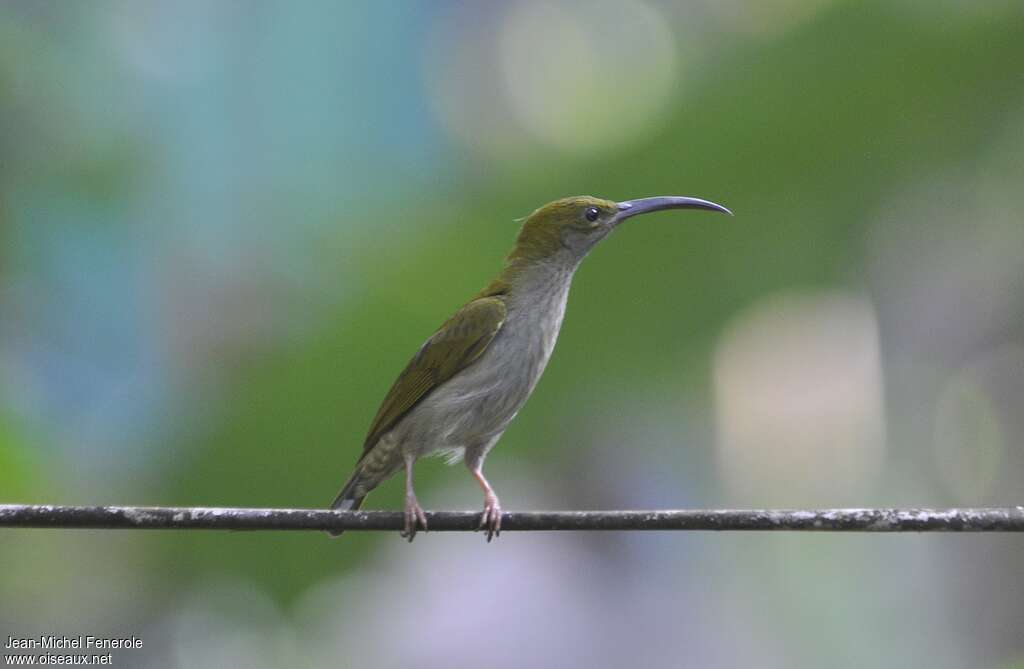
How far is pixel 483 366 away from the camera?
14.1 feet

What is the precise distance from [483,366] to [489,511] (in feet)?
2.69

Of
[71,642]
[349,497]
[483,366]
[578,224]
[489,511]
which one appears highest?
[578,224]

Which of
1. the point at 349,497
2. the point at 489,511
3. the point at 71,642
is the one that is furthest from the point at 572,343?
the point at 71,642

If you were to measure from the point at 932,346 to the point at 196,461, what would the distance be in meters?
4.19

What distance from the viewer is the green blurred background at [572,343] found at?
5879 millimetres

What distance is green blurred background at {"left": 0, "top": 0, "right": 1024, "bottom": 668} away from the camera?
5.88m

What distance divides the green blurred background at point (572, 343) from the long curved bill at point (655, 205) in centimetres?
112

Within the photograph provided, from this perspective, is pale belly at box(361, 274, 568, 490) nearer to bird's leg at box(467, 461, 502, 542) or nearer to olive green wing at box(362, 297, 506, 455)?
olive green wing at box(362, 297, 506, 455)

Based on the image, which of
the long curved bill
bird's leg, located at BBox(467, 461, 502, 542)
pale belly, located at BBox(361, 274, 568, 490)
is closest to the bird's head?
the long curved bill

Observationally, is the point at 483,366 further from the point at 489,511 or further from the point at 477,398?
the point at 489,511

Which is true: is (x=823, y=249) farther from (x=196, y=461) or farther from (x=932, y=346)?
(x=196, y=461)

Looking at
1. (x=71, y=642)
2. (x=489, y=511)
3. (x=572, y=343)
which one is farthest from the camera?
(x=572, y=343)

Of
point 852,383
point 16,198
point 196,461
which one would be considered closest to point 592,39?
point 852,383

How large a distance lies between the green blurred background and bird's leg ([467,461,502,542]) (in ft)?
4.69
